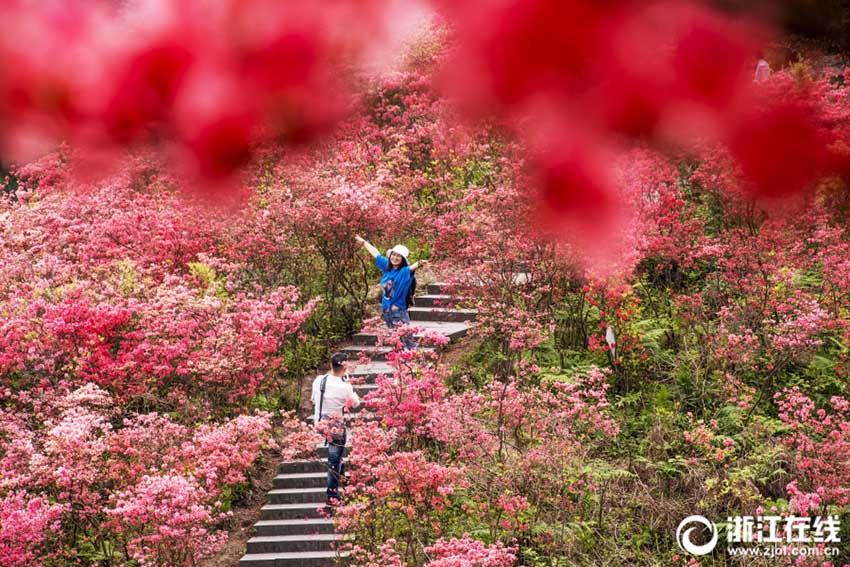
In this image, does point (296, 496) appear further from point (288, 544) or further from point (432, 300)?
point (432, 300)

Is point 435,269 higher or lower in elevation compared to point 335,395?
higher

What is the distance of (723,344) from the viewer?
33.0 feet

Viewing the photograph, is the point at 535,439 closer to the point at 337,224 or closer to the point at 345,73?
the point at 337,224

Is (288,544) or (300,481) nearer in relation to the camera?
(288,544)

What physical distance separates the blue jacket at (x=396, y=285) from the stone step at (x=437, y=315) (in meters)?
2.01

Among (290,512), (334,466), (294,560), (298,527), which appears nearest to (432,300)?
(290,512)

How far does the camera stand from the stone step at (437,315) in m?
12.5

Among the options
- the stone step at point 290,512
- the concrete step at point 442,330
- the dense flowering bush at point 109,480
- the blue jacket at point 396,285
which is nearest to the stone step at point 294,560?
the dense flowering bush at point 109,480

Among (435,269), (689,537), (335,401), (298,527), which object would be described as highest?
(435,269)

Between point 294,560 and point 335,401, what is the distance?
1537mm

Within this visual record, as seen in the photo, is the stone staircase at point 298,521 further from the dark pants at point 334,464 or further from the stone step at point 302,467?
the dark pants at point 334,464

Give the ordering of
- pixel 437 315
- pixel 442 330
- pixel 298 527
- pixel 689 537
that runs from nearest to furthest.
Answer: pixel 689 537, pixel 298 527, pixel 442 330, pixel 437 315
